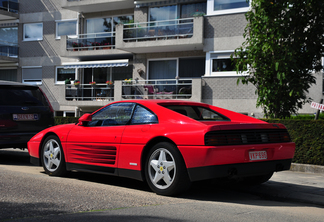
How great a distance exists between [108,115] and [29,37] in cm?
2373

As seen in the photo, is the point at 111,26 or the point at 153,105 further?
the point at 111,26

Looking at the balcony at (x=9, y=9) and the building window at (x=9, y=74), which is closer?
the balcony at (x=9, y=9)

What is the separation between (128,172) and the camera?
595 centimetres

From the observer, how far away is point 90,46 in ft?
79.6

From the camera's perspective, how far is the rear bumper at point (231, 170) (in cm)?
506

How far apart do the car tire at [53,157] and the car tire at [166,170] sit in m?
2.11

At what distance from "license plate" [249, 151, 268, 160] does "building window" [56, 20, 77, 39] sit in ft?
75.5

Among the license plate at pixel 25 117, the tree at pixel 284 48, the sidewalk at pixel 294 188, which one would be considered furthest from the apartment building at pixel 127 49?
the license plate at pixel 25 117

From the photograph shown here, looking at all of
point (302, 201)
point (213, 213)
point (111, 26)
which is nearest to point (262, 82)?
point (302, 201)

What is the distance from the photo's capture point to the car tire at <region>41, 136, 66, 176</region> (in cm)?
710

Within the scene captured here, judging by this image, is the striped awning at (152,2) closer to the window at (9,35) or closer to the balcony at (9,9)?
the balcony at (9,9)

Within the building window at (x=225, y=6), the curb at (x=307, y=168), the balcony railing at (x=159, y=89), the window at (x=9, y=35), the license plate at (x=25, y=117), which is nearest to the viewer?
the curb at (x=307, y=168)

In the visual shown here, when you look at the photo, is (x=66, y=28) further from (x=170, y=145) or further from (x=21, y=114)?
(x=170, y=145)

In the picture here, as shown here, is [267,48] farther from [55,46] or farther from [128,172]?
[55,46]
